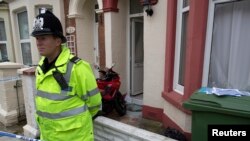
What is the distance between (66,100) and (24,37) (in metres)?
7.52

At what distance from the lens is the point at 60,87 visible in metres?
1.53

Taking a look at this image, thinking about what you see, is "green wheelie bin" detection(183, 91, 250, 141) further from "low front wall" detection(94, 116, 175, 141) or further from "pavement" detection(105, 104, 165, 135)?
"pavement" detection(105, 104, 165, 135)

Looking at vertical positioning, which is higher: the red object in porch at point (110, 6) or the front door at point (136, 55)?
the red object in porch at point (110, 6)

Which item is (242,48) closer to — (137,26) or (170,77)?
(170,77)

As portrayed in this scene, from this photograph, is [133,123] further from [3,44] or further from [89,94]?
[3,44]

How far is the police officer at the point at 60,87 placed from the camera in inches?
60.6

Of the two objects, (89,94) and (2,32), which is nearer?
(89,94)

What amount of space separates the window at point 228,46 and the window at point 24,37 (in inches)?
277

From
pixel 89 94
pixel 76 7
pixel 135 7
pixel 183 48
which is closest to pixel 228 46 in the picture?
pixel 183 48

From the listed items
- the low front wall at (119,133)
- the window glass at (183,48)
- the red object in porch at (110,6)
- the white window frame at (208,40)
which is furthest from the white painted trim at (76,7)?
the white window frame at (208,40)

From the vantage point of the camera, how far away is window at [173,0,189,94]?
10.9ft

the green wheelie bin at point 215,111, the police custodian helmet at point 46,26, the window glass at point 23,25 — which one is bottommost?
the green wheelie bin at point 215,111

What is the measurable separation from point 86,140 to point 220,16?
232cm

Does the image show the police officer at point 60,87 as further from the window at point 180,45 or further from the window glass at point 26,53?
the window glass at point 26,53
